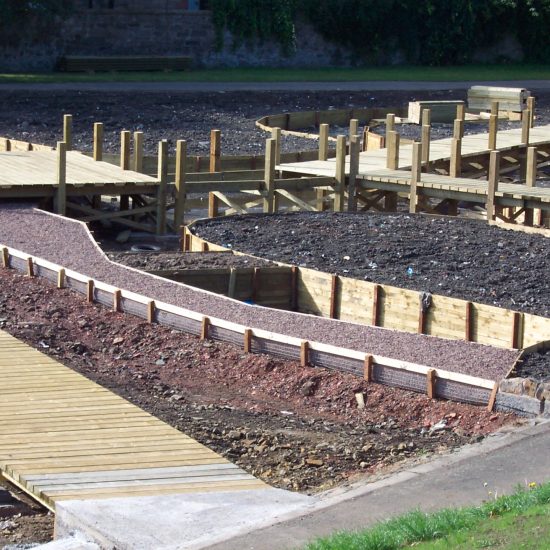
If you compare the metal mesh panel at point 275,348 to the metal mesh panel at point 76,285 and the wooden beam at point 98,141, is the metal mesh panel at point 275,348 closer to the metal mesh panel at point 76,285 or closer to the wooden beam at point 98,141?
the metal mesh panel at point 76,285

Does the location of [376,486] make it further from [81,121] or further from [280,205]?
[81,121]

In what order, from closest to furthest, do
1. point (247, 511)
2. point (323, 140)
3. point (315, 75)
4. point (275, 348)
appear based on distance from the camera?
point (247, 511)
point (275, 348)
point (323, 140)
point (315, 75)

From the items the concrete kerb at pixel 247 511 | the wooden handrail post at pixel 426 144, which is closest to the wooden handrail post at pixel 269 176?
the wooden handrail post at pixel 426 144

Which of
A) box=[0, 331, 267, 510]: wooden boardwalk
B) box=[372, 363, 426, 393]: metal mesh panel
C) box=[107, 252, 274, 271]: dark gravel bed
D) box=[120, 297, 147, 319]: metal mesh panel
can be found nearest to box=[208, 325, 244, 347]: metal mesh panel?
box=[120, 297, 147, 319]: metal mesh panel

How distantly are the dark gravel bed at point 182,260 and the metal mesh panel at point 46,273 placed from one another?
1104 mm

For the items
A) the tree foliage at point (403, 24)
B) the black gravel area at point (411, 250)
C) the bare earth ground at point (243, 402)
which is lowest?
the bare earth ground at point (243, 402)

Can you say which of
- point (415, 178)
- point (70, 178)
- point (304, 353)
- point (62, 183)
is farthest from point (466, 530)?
point (70, 178)

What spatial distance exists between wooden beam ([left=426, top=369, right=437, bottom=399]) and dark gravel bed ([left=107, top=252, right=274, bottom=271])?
206 inches

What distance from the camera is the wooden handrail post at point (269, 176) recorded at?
22.1 metres

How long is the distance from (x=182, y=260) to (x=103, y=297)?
2.19 m

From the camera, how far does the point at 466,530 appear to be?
807cm

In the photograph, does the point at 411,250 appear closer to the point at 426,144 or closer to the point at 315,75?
the point at 426,144

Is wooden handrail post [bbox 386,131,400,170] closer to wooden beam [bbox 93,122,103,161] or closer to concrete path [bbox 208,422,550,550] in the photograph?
wooden beam [bbox 93,122,103,161]

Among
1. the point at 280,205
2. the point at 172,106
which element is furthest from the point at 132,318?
the point at 172,106
